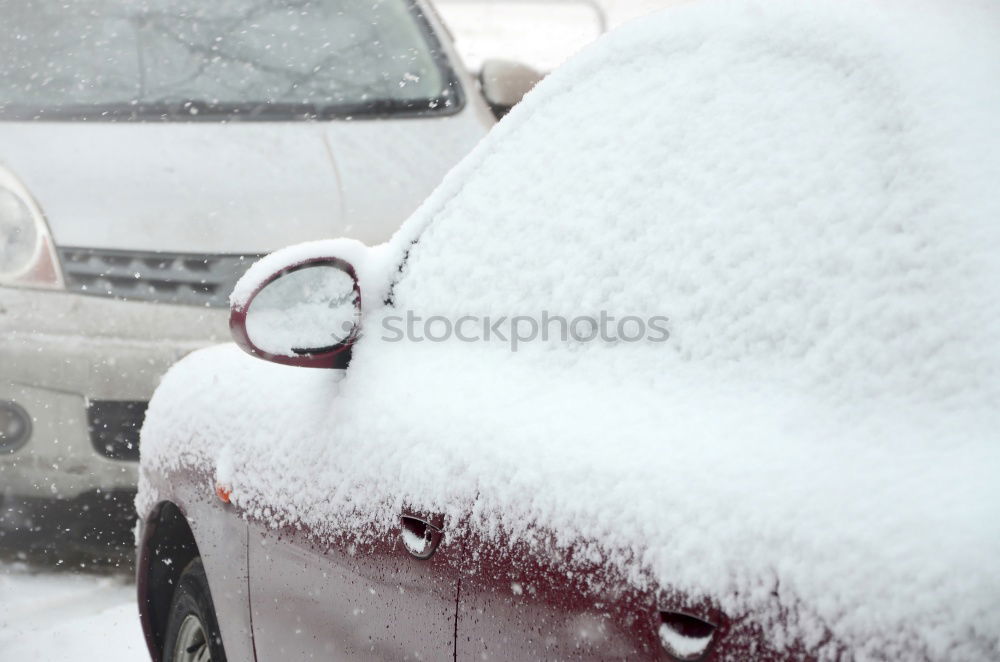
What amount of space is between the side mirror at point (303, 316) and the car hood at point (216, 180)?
215cm

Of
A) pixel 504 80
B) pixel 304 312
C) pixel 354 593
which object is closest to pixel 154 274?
pixel 504 80

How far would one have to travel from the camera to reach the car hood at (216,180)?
408 centimetres

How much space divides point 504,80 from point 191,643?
3.15m

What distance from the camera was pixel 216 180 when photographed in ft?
14.0

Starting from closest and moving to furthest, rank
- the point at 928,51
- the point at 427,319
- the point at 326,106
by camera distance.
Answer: the point at 928,51 < the point at 427,319 < the point at 326,106

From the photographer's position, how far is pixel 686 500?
1.26 metres

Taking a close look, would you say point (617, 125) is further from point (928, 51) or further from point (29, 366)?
point (29, 366)

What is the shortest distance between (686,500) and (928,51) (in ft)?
2.32

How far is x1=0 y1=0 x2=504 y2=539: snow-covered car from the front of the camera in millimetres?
3818

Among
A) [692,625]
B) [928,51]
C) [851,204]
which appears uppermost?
[928,51]

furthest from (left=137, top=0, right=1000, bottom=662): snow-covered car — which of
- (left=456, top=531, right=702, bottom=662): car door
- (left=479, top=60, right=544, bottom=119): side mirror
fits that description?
(left=479, top=60, right=544, bottom=119): side mirror

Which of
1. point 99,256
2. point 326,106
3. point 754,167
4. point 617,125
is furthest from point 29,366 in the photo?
point 754,167

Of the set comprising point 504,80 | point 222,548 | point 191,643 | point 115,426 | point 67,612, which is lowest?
point 67,612
